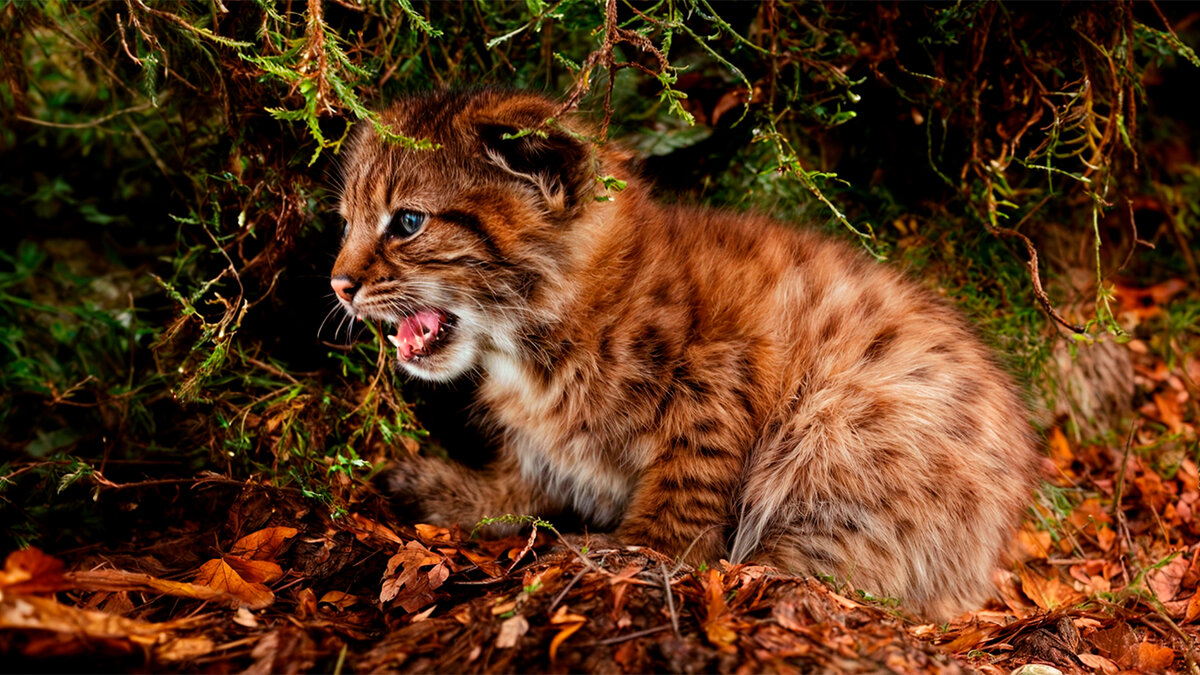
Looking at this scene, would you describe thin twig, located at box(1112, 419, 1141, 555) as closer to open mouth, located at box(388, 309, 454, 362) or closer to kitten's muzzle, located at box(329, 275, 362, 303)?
open mouth, located at box(388, 309, 454, 362)

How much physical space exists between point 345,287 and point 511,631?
1.34 m

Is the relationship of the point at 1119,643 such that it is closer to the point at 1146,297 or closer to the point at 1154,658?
the point at 1154,658

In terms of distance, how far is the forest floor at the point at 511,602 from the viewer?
1947mm

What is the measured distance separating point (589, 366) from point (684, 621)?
1.11m

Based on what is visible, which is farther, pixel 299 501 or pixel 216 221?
pixel 216 221

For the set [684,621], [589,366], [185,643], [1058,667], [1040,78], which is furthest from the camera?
[1040,78]

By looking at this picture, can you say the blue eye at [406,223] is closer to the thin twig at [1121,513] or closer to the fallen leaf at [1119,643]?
the fallen leaf at [1119,643]

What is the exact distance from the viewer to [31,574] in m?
1.86

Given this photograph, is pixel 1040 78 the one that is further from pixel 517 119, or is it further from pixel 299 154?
pixel 299 154

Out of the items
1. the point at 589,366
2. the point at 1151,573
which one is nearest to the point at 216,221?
the point at 589,366

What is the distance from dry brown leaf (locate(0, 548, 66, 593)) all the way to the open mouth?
129 cm

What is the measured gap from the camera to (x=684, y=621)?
2.12m

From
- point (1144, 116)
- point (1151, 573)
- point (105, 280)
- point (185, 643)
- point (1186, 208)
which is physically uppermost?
point (1144, 116)

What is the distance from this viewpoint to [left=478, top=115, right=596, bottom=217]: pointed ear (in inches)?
110
